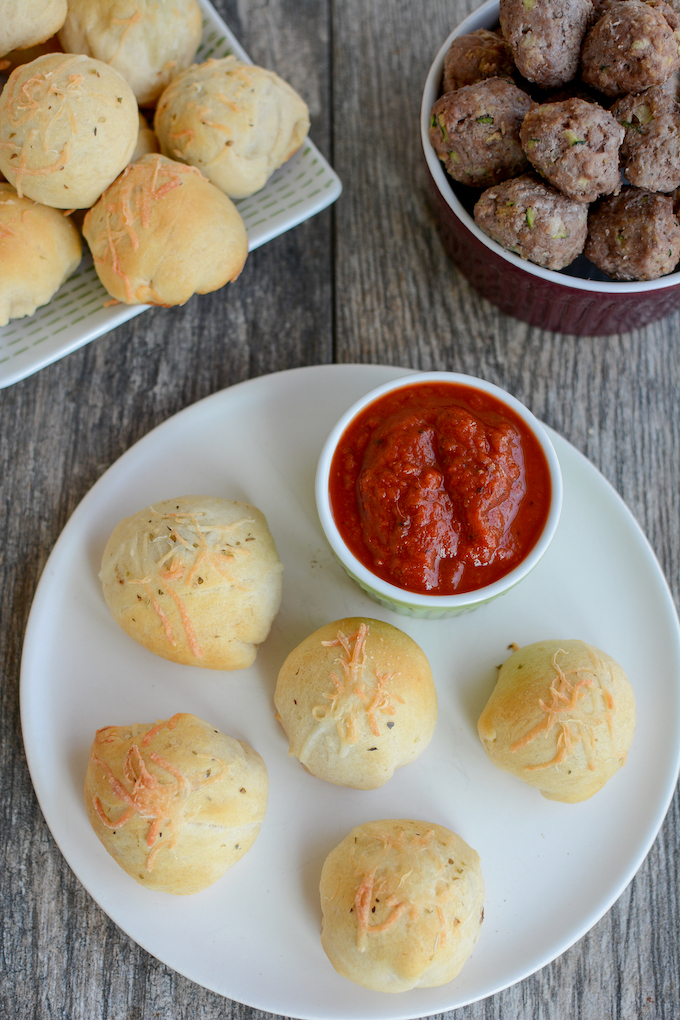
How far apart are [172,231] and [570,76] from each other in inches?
42.5

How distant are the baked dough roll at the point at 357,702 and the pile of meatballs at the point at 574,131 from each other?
107cm

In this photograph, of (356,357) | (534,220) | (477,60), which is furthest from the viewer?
(356,357)

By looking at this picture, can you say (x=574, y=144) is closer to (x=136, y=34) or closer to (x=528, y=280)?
(x=528, y=280)

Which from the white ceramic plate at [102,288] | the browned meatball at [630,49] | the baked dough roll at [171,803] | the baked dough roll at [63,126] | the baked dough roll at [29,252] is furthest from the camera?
the white ceramic plate at [102,288]

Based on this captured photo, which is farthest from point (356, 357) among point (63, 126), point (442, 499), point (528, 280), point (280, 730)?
point (280, 730)

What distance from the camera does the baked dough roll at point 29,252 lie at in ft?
6.61

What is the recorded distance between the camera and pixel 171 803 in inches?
71.2

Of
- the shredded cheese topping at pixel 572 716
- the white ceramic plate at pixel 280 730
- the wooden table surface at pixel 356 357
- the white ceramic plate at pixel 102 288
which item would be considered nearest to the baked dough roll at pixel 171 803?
the white ceramic plate at pixel 280 730

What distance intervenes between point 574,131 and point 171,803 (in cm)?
183

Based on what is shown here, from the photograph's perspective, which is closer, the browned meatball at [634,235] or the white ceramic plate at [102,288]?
the browned meatball at [634,235]

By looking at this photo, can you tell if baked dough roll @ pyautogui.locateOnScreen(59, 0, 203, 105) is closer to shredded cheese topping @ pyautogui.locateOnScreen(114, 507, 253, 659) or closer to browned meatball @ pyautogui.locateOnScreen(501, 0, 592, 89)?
browned meatball @ pyautogui.locateOnScreen(501, 0, 592, 89)

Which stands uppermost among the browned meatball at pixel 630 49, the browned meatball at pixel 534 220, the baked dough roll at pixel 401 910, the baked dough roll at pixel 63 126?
the baked dough roll at pixel 63 126

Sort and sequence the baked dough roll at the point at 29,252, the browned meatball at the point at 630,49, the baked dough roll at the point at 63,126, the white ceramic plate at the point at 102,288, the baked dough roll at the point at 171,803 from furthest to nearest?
1. the white ceramic plate at the point at 102,288
2. the baked dough roll at the point at 29,252
3. the baked dough roll at the point at 63,126
4. the baked dough roll at the point at 171,803
5. the browned meatball at the point at 630,49

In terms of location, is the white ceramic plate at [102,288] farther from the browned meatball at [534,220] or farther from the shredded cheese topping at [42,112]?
the browned meatball at [534,220]
